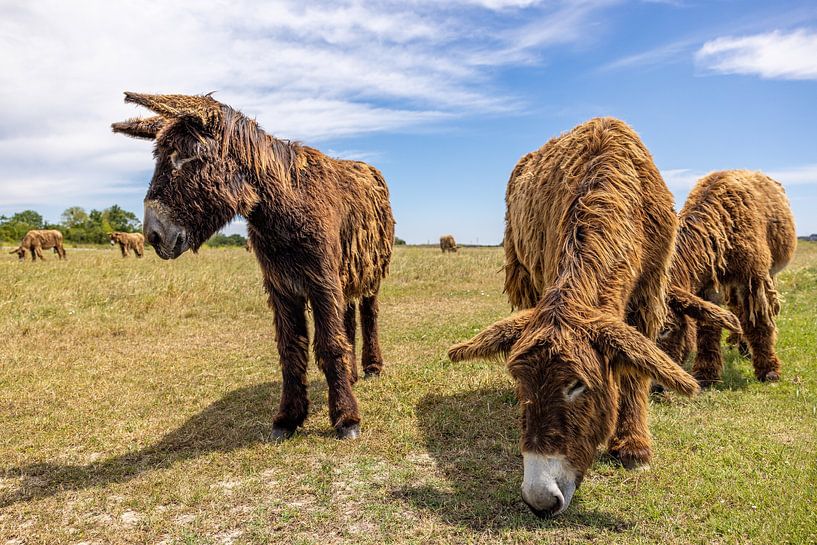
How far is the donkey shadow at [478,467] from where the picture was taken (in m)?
3.48

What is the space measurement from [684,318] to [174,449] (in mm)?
5520

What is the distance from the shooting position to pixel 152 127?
4.20 metres

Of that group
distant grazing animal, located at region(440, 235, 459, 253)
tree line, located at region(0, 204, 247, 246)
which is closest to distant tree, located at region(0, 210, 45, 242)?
tree line, located at region(0, 204, 247, 246)

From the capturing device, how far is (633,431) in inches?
164

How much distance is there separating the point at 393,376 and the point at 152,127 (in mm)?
4314

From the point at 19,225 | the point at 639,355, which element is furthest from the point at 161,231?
the point at 19,225

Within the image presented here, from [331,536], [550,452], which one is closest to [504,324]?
[550,452]

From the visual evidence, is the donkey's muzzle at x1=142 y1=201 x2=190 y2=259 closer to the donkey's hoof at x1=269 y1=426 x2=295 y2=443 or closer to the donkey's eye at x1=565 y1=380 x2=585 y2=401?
the donkey's hoof at x1=269 y1=426 x2=295 y2=443

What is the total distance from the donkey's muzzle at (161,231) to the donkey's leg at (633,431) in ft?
12.0

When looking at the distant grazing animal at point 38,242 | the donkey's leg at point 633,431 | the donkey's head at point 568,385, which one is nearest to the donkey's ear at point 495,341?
the donkey's head at point 568,385

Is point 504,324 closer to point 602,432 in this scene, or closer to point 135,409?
point 602,432

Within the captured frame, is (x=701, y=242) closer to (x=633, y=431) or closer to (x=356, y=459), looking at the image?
(x=633, y=431)

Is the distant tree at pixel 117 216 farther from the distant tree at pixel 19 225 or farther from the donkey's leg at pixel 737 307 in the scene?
the donkey's leg at pixel 737 307

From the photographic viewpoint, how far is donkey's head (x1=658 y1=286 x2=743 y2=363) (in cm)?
401
